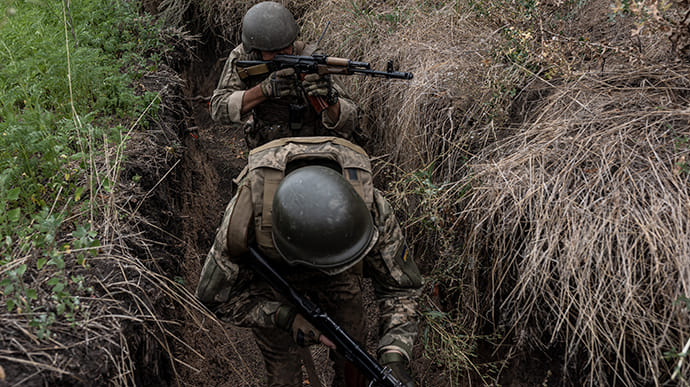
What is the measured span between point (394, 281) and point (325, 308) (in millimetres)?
456

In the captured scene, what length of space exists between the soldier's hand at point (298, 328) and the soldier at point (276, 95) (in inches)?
67.5

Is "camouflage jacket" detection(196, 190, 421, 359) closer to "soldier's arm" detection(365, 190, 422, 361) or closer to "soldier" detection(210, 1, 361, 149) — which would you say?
"soldier's arm" detection(365, 190, 422, 361)

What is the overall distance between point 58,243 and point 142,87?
1.98m

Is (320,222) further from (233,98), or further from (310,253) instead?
(233,98)

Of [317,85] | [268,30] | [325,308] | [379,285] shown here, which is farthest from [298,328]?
[268,30]

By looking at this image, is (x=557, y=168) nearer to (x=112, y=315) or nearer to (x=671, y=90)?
(x=671, y=90)

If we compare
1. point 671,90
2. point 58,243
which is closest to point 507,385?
point 671,90

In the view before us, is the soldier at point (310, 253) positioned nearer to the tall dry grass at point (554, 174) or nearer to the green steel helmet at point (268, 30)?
the tall dry grass at point (554, 174)

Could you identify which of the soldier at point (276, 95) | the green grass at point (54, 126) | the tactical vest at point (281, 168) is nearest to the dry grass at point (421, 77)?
the soldier at point (276, 95)

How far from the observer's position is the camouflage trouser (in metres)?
2.72

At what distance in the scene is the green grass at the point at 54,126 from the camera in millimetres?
2195

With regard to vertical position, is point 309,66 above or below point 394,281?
above

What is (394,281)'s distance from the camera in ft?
8.32

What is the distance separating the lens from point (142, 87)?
4.12 m
